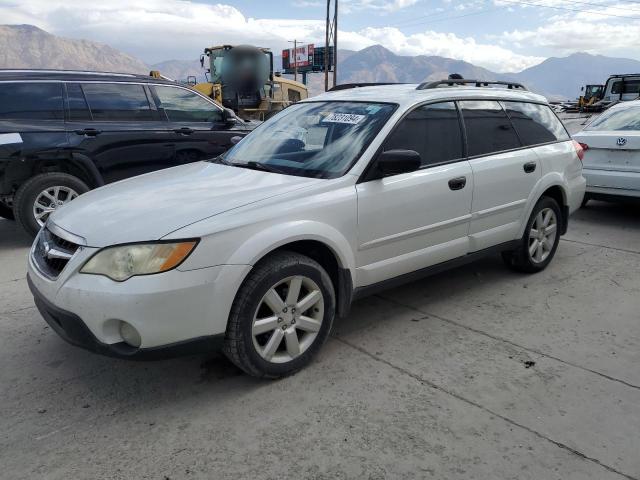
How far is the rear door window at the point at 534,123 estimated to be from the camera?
4570mm

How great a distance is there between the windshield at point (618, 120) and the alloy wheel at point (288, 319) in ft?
18.7

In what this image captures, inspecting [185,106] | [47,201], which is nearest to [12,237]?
[47,201]

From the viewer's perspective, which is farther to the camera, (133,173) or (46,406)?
(133,173)

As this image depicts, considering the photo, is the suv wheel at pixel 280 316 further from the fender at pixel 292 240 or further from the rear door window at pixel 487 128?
the rear door window at pixel 487 128

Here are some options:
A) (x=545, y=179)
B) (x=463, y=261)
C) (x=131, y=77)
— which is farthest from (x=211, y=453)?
(x=131, y=77)

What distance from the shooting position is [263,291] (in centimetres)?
279

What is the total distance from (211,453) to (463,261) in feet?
8.15

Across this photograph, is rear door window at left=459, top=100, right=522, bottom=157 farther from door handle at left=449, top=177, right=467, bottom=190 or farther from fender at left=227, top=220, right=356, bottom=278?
fender at left=227, top=220, right=356, bottom=278

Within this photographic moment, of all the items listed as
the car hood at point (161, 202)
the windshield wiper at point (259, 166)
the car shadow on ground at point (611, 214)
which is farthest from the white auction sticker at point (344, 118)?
the car shadow on ground at point (611, 214)

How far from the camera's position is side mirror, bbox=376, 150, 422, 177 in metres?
3.25

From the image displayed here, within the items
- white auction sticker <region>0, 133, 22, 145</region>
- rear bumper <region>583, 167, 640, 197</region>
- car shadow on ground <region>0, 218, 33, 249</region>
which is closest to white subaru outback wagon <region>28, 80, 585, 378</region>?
rear bumper <region>583, 167, 640, 197</region>

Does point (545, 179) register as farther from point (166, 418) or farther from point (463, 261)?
point (166, 418)

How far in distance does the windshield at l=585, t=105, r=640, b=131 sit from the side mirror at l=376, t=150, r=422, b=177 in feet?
16.1

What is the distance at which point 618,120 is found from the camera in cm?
707
